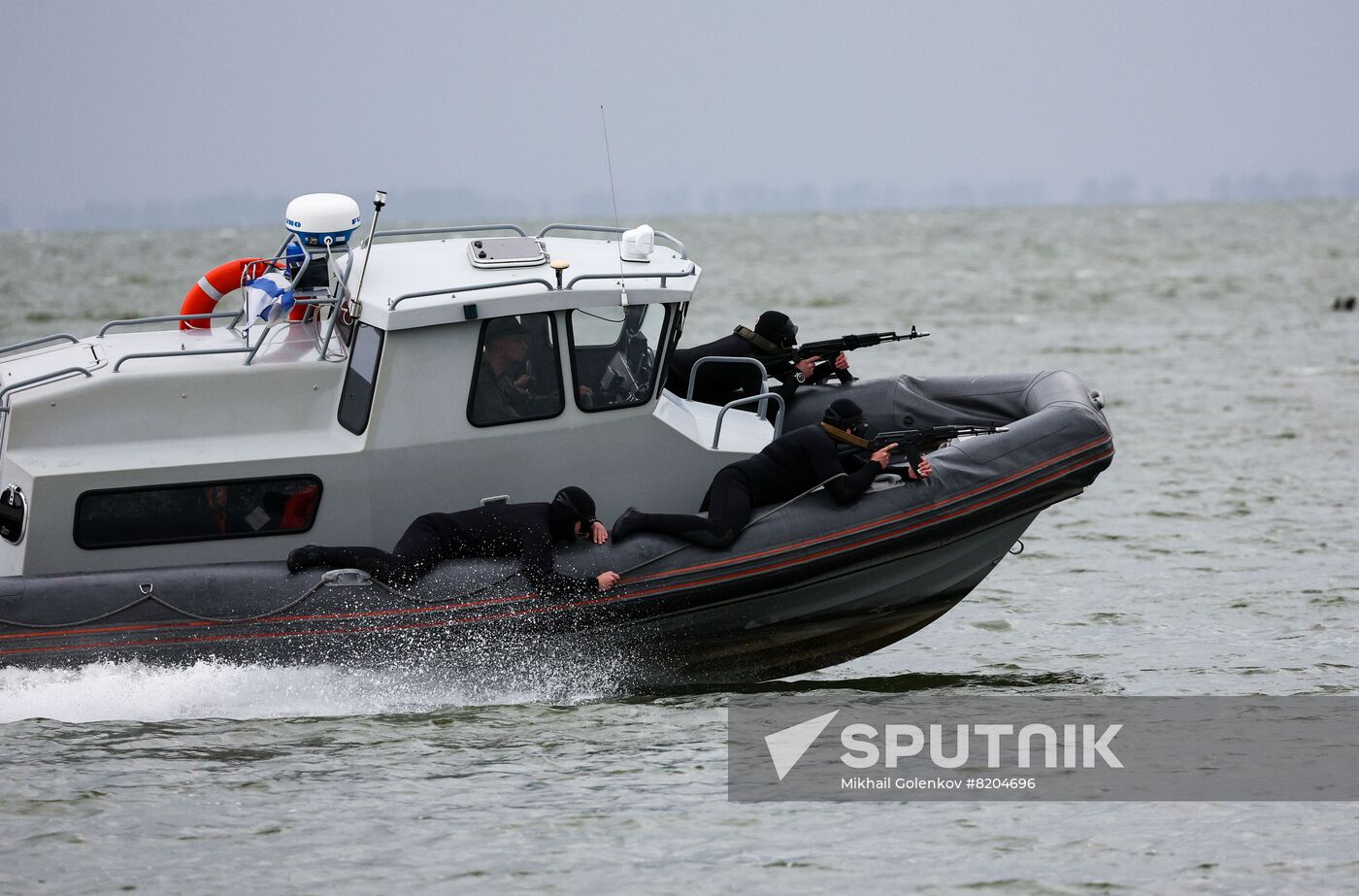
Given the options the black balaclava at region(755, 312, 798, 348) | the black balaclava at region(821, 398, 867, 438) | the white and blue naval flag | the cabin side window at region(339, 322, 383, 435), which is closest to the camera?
the cabin side window at region(339, 322, 383, 435)

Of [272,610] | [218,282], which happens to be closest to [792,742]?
[272,610]

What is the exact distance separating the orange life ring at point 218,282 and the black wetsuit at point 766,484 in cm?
274

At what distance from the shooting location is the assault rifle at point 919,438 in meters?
8.09

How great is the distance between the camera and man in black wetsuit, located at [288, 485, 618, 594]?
766 cm

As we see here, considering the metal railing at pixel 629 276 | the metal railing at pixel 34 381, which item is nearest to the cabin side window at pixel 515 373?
the metal railing at pixel 629 276

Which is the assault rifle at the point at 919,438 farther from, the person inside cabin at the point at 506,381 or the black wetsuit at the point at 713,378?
the person inside cabin at the point at 506,381

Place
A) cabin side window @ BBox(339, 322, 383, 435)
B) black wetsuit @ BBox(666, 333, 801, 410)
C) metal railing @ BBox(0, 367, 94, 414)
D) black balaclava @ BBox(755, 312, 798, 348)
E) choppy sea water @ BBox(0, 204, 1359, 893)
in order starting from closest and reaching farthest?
choppy sea water @ BBox(0, 204, 1359, 893) < metal railing @ BBox(0, 367, 94, 414) < cabin side window @ BBox(339, 322, 383, 435) < black wetsuit @ BBox(666, 333, 801, 410) < black balaclava @ BBox(755, 312, 798, 348)

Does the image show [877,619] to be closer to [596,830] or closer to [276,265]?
[596,830]

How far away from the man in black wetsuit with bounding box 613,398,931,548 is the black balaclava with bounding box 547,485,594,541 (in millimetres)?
196

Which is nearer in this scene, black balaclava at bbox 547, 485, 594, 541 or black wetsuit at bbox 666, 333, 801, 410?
black balaclava at bbox 547, 485, 594, 541

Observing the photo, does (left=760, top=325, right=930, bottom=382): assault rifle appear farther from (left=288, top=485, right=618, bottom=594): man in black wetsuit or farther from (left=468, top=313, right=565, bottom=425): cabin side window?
(left=288, top=485, right=618, bottom=594): man in black wetsuit

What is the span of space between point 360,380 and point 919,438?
311 cm

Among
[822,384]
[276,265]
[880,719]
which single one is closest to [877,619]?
[880,719]

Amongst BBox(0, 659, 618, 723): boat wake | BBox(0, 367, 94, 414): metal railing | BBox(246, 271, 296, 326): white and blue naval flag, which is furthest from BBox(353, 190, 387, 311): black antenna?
BBox(0, 659, 618, 723): boat wake
